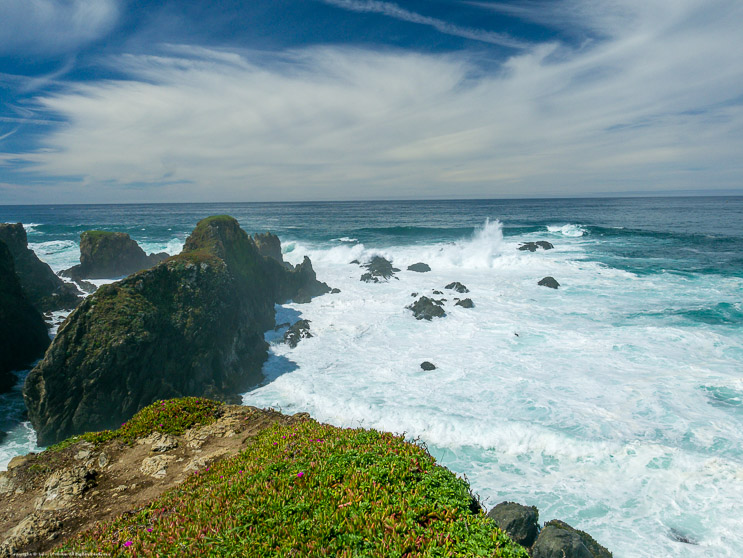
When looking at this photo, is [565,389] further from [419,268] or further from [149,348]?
[419,268]

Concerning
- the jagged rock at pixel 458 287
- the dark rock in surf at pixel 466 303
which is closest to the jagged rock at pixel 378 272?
the jagged rock at pixel 458 287

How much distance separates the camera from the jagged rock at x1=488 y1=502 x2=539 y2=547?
32.6ft

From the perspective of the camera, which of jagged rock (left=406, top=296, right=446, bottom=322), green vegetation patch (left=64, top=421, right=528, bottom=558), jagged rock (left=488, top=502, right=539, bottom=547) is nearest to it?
green vegetation patch (left=64, top=421, right=528, bottom=558)

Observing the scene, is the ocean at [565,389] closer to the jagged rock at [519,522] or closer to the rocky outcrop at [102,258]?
the jagged rock at [519,522]

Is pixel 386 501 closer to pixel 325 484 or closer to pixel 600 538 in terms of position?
pixel 325 484

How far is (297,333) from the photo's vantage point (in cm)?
2770

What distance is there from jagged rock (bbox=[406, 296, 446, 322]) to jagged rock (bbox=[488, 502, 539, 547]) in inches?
789

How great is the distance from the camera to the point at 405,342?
86.5 ft

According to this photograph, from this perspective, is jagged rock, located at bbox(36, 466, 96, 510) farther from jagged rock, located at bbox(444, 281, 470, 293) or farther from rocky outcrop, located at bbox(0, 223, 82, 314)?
jagged rock, located at bbox(444, 281, 470, 293)

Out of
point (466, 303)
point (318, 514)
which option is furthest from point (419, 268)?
point (318, 514)

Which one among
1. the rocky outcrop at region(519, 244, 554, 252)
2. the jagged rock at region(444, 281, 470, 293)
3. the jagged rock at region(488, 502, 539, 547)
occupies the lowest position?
the jagged rock at region(488, 502, 539, 547)

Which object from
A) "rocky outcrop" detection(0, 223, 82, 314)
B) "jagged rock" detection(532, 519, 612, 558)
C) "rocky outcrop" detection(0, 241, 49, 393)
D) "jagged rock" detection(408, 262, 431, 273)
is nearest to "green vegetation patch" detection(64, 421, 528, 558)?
"jagged rock" detection(532, 519, 612, 558)

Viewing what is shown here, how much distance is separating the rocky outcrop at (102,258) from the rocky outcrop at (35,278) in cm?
847

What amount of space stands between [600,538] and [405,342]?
54.2ft
